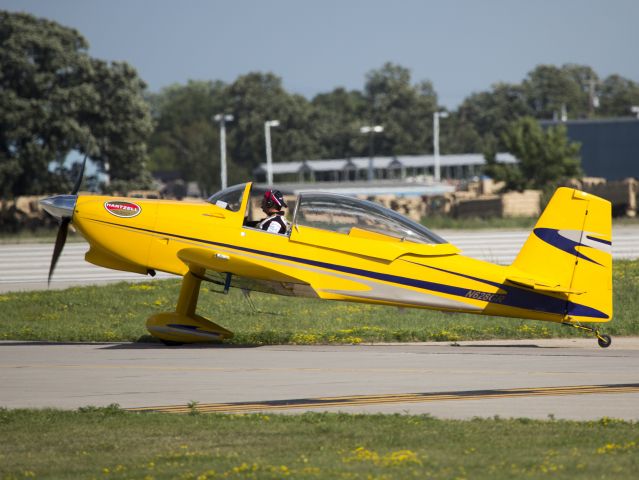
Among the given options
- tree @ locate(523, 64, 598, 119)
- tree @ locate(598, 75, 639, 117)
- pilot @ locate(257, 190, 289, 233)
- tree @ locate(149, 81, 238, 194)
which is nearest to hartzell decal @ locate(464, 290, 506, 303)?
pilot @ locate(257, 190, 289, 233)

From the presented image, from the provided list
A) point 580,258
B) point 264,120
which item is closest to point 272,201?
point 580,258

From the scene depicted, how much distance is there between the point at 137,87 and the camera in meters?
58.9

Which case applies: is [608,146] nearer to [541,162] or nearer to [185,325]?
[541,162]

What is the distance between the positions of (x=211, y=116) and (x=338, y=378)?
445 ft

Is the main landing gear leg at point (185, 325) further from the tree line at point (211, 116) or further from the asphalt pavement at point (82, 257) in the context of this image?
the asphalt pavement at point (82, 257)

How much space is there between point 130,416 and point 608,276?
281 inches

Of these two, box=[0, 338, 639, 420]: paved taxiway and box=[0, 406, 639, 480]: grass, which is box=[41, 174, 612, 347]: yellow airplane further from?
box=[0, 406, 639, 480]: grass

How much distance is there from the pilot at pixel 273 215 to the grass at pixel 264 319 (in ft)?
6.15

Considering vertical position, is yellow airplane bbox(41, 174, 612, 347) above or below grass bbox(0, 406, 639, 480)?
above

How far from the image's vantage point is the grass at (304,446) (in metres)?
7.43

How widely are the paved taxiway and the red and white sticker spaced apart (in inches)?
75.0

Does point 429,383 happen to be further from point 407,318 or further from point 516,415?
point 407,318

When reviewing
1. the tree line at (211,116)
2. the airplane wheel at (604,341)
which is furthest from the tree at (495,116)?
the airplane wheel at (604,341)

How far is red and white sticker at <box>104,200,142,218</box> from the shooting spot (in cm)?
1470
